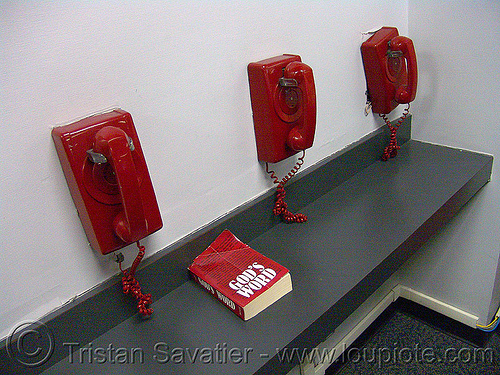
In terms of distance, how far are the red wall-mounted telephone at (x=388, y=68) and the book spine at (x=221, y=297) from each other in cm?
72

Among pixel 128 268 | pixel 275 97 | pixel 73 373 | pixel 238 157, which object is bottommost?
pixel 73 373

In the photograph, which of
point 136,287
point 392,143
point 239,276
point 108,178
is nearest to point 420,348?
point 392,143

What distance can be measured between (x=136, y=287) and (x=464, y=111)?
1.03 metres

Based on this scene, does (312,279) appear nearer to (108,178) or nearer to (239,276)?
(239,276)

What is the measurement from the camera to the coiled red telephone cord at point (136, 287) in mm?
799

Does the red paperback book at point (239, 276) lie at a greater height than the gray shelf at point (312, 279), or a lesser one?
greater

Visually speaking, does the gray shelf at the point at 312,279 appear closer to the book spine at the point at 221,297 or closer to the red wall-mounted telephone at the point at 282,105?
the book spine at the point at 221,297

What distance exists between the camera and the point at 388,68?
3.93 ft

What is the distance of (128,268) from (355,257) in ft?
1.53

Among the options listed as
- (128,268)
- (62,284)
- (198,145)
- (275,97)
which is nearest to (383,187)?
(275,97)

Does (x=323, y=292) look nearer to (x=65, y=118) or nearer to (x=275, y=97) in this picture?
(x=275, y=97)

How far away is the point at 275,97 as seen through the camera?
94 centimetres

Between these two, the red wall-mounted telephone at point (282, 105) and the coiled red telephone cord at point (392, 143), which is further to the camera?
the coiled red telephone cord at point (392, 143)

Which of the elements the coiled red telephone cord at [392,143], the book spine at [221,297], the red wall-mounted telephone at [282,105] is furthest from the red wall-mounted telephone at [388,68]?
the book spine at [221,297]
